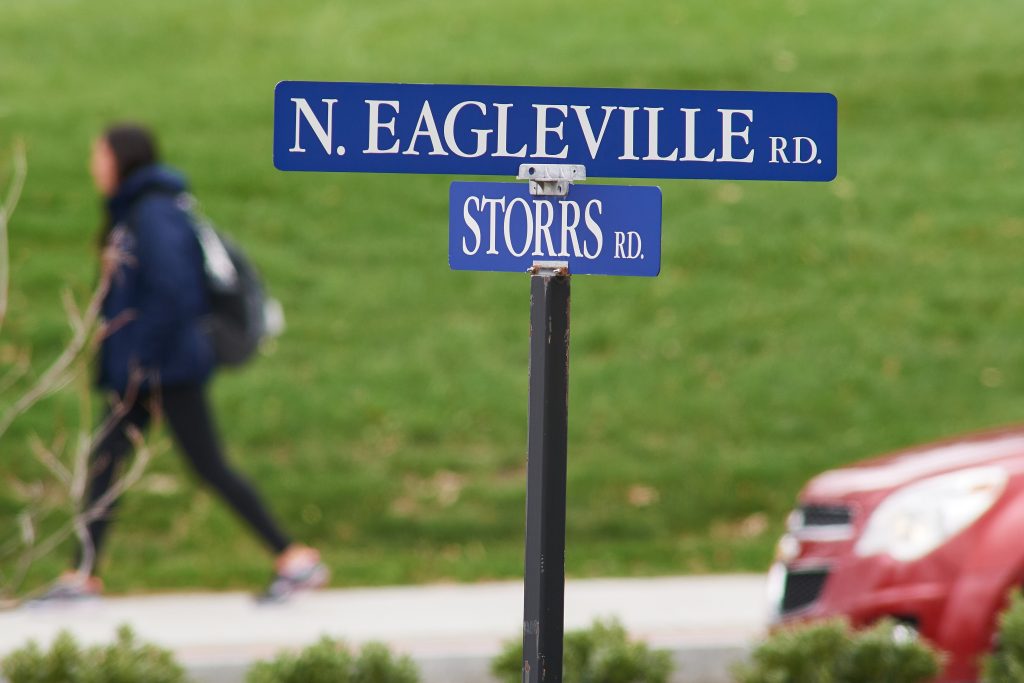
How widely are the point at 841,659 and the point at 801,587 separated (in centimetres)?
134

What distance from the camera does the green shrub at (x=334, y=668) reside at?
4137 mm

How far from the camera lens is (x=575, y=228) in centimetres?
292

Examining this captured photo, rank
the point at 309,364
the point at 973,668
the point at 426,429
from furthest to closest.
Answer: the point at 309,364 → the point at 426,429 → the point at 973,668

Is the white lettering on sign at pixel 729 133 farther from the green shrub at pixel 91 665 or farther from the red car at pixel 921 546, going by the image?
the red car at pixel 921 546

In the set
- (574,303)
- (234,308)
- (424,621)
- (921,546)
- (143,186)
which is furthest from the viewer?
(574,303)

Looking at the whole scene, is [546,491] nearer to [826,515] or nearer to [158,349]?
[826,515]

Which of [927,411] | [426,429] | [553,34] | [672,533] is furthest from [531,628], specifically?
[553,34]

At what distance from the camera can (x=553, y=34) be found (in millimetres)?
16484

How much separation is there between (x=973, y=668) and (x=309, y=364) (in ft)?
20.3

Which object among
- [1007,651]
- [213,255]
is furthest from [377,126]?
[213,255]

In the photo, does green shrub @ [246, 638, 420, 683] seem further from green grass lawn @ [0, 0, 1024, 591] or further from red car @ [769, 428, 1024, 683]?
green grass lawn @ [0, 0, 1024, 591]

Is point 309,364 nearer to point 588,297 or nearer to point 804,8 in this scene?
point 588,297

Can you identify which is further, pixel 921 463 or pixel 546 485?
pixel 921 463

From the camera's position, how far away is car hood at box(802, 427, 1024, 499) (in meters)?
5.37
